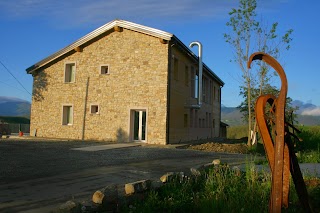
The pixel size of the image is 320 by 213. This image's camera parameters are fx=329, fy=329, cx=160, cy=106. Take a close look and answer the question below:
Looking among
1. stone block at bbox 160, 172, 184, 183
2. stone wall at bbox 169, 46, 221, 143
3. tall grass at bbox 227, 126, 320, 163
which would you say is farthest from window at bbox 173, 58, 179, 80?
stone block at bbox 160, 172, 184, 183

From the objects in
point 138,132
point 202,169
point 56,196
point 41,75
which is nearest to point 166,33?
point 138,132

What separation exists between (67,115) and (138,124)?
527cm

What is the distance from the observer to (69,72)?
2164 cm

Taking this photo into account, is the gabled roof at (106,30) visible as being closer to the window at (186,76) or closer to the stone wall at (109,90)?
the stone wall at (109,90)

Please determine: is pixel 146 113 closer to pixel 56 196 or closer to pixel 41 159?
pixel 41 159

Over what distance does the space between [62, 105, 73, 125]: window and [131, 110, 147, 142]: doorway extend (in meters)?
4.54

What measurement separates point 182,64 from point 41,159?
12.5 meters

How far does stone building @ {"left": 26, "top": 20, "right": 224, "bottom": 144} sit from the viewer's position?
18172 millimetres

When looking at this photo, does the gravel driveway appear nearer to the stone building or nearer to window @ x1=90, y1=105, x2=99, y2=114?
the stone building

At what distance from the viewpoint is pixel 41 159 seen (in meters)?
10.5

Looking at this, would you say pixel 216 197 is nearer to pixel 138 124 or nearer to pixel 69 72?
pixel 138 124

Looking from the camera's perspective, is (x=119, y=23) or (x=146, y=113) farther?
(x=119, y=23)

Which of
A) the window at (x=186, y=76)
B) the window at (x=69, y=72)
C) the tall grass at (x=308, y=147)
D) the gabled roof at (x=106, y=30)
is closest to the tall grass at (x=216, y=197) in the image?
the tall grass at (x=308, y=147)

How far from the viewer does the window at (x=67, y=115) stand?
68.5 feet
